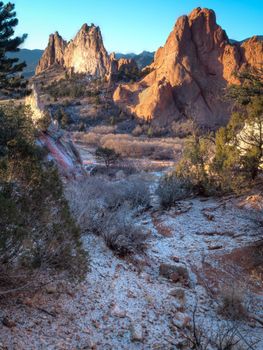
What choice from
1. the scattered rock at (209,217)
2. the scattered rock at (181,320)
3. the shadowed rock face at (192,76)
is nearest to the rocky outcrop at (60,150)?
the scattered rock at (209,217)

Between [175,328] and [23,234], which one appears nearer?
[23,234]

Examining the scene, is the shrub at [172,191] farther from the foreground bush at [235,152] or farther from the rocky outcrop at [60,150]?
the rocky outcrop at [60,150]

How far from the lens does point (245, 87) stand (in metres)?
10.1

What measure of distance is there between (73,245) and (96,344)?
1.31 metres

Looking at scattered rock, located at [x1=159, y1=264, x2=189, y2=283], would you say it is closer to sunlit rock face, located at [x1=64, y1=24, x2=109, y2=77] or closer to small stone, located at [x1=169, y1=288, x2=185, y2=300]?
small stone, located at [x1=169, y1=288, x2=185, y2=300]

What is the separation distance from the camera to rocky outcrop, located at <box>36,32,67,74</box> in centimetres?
8509

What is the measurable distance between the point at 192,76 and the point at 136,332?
161 ft

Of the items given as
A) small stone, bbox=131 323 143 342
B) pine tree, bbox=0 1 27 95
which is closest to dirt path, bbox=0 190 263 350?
small stone, bbox=131 323 143 342

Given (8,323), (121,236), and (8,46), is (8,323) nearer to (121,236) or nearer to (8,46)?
(121,236)

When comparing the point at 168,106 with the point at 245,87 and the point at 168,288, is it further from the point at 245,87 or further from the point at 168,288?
the point at 168,288

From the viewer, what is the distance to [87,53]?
244ft

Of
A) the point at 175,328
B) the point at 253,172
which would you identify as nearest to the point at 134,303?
the point at 175,328

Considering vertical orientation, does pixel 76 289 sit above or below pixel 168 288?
above

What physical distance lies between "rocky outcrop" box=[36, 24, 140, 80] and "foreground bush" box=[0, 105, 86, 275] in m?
59.2
